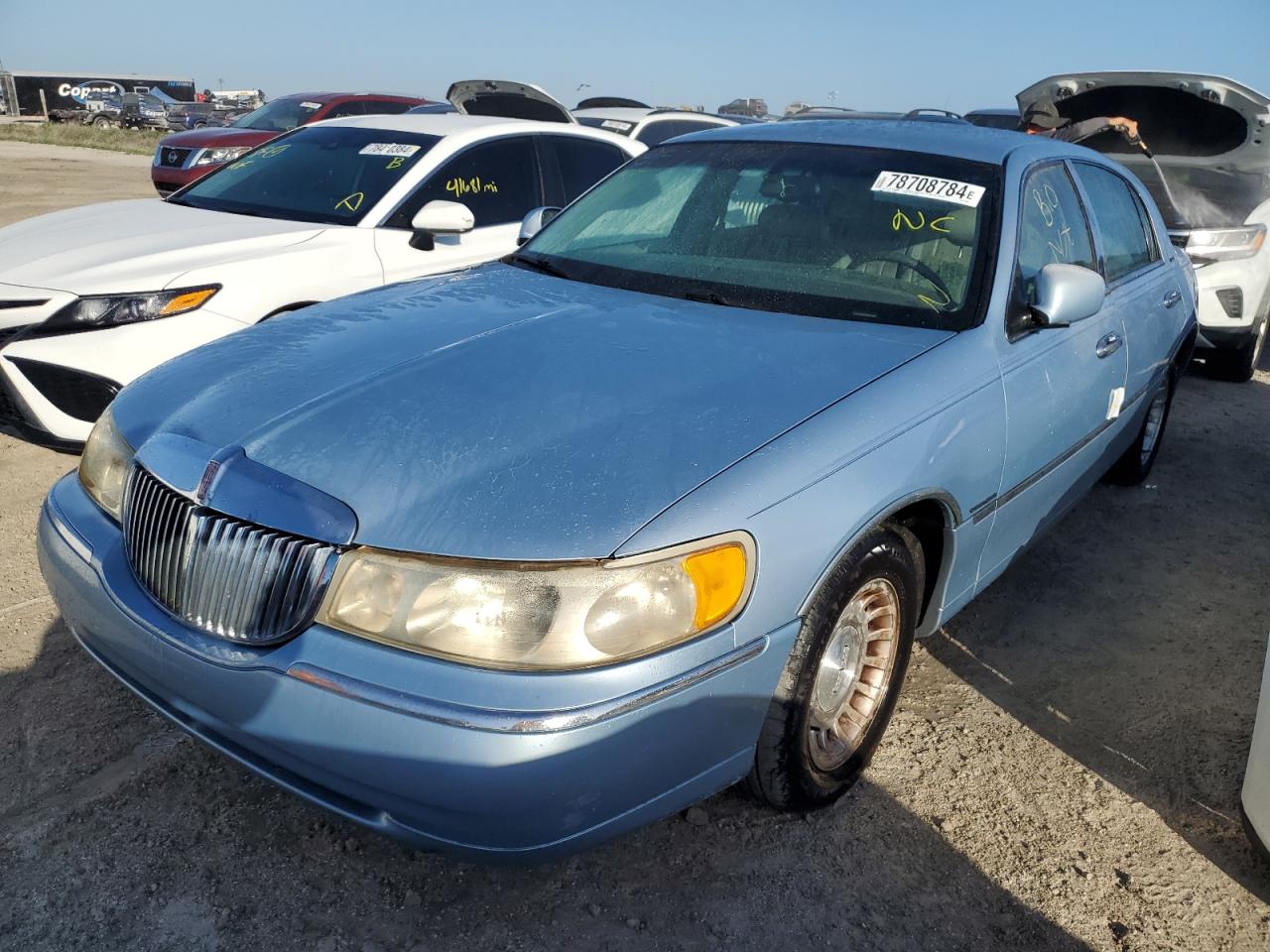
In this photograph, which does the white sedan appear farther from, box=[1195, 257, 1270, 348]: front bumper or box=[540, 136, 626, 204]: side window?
box=[1195, 257, 1270, 348]: front bumper

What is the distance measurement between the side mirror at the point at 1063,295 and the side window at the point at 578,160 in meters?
3.56

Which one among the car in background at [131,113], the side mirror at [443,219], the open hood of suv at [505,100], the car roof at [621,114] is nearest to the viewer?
the side mirror at [443,219]

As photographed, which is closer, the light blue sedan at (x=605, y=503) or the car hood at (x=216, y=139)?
the light blue sedan at (x=605, y=503)

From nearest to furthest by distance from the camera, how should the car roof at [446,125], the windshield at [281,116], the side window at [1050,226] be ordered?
the side window at [1050,226]
the car roof at [446,125]
the windshield at [281,116]

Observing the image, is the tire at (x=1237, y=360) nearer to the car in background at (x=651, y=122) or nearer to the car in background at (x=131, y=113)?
the car in background at (x=651, y=122)

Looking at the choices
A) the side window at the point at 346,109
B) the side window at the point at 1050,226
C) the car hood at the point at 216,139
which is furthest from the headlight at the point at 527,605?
the side window at the point at 346,109

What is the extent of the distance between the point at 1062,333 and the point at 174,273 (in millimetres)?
3495

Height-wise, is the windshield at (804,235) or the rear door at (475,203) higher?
the windshield at (804,235)

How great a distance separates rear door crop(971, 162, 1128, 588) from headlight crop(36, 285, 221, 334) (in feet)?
10.7

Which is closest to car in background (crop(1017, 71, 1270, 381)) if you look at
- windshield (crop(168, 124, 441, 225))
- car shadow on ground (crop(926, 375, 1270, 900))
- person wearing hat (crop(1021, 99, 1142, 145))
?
person wearing hat (crop(1021, 99, 1142, 145))

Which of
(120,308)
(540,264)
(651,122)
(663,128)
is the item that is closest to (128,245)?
(120,308)

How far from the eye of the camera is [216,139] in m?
11.3

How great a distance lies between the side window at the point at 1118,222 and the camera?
3.81m

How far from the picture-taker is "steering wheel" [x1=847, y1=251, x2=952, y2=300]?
9.70 feet
